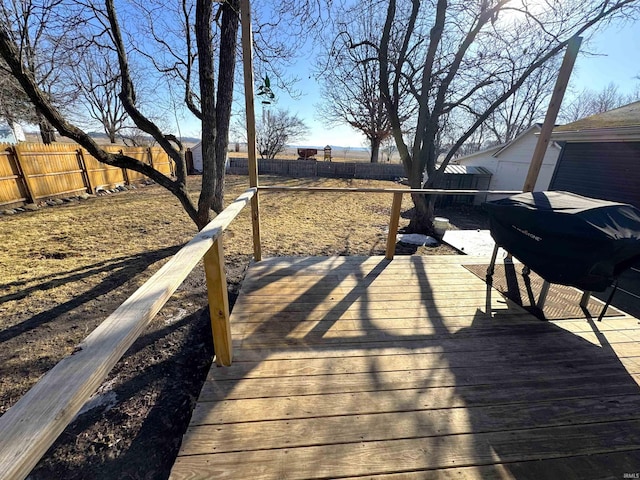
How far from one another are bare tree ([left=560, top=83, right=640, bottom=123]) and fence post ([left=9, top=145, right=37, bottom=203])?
31293mm

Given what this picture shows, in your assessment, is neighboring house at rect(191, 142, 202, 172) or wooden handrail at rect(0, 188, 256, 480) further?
neighboring house at rect(191, 142, 202, 172)

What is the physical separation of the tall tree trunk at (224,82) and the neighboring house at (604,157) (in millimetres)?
6465

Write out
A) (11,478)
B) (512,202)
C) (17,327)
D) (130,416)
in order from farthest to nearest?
(17,327) → (512,202) → (130,416) → (11,478)

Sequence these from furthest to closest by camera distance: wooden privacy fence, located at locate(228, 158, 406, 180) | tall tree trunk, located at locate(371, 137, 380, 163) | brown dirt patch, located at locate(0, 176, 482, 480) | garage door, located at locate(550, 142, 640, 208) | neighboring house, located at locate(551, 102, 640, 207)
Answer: tall tree trunk, located at locate(371, 137, 380, 163)
wooden privacy fence, located at locate(228, 158, 406, 180)
garage door, located at locate(550, 142, 640, 208)
neighboring house, located at locate(551, 102, 640, 207)
brown dirt patch, located at locate(0, 176, 482, 480)

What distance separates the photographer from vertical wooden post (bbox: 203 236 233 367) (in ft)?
5.23

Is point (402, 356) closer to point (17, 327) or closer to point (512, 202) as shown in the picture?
point (512, 202)

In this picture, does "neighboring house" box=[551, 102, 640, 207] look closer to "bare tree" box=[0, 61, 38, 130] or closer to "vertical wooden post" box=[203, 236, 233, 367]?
"vertical wooden post" box=[203, 236, 233, 367]

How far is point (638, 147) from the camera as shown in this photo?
189 inches

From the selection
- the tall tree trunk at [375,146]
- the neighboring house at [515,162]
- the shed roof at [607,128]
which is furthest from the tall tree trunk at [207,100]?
the tall tree trunk at [375,146]

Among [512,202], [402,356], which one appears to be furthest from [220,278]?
[512,202]

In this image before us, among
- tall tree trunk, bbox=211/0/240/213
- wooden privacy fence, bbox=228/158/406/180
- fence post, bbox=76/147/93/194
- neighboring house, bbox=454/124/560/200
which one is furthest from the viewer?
wooden privacy fence, bbox=228/158/406/180

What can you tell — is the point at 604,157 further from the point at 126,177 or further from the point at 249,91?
the point at 126,177

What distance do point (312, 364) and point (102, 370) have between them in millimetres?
1495

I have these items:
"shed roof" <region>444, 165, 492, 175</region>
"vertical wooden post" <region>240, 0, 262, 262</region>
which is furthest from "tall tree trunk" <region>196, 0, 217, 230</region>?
"shed roof" <region>444, 165, 492, 175</region>
